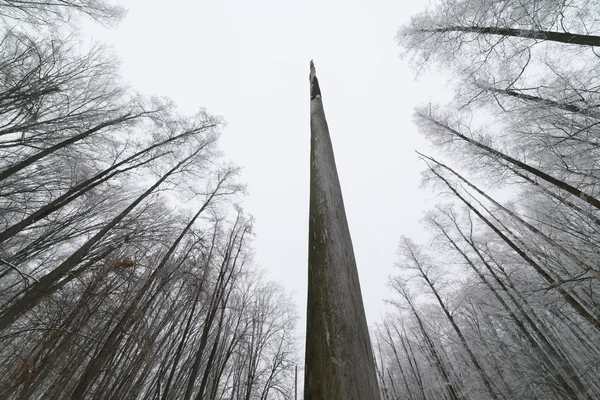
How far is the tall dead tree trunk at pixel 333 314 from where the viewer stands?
0.60 metres

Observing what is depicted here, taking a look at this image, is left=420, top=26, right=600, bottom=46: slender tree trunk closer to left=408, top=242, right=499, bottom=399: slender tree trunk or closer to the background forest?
the background forest

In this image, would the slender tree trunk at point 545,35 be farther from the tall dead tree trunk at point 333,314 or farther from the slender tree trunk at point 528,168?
the tall dead tree trunk at point 333,314

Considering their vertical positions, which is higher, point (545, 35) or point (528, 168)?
point (528, 168)

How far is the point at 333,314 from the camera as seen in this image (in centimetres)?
73

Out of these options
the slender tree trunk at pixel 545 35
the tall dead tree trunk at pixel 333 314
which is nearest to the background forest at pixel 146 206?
the slender tree trunk at pixel 545 35

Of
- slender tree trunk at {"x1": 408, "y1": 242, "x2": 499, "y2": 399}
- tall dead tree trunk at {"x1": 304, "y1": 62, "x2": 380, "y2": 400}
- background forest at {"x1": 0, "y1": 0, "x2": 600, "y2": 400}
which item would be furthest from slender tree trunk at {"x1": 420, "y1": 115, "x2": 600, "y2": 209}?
slender tree trunk at {"x1": 408, "y1": 242, "x2": 499, "y2": 399}

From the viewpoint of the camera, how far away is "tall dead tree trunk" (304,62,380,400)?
60 centimetres

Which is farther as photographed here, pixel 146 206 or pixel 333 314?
pixel 146 206

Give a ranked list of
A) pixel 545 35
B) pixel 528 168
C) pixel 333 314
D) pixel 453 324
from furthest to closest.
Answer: pixel 453 324 < pixel 528 168 < pixel 545 35 < pixel 333 314

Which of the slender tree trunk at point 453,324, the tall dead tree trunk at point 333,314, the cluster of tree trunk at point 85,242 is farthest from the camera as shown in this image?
the slender tree trunk at point 453,324

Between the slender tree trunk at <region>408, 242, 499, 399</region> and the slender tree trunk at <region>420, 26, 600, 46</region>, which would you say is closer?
the slender tree trunk at <region>420, 26, 600, 46</region>

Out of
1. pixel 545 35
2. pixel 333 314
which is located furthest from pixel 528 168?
pixel 333 314

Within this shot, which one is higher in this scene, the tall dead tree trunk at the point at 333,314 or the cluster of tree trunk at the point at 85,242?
the cluster of tree trunk at the point at 85,242

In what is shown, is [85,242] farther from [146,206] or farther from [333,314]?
[333,314]
